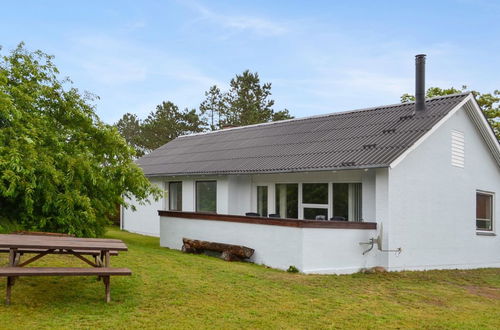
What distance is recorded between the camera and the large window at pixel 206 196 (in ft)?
63.0

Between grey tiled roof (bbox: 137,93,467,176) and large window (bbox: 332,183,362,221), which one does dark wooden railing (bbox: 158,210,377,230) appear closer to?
large window (bbox: 332,183,362,221)

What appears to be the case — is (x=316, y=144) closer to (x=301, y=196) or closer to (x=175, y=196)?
(x=301, y=196)

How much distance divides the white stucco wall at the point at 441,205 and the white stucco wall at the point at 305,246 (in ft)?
3.55

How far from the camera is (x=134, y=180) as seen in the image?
15016 mm

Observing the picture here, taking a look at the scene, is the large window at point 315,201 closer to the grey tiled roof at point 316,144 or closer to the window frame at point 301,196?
the window frame at point 301,196

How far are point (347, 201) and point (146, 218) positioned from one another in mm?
11875

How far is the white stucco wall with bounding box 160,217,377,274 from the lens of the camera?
12.0m

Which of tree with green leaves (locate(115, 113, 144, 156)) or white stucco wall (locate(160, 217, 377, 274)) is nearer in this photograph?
white stucco wall (locate(160, 217, 377, 274))

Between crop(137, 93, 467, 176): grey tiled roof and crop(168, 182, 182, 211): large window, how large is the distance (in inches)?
32.0

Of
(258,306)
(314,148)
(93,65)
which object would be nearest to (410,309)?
(258,306)

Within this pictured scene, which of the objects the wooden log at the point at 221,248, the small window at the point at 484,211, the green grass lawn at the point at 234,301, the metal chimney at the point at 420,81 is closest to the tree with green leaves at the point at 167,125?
the wooden log at the point at 221,248

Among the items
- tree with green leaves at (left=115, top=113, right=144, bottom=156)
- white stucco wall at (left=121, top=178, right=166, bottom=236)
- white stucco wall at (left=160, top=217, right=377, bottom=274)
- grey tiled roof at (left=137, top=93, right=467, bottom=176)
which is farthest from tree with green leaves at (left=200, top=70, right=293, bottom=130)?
white stucco wall at (left=160, top=217, right=377, bottom=274)

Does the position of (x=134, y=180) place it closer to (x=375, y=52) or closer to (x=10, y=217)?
(x=10, y=217)

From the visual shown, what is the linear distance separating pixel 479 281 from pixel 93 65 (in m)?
13.8
